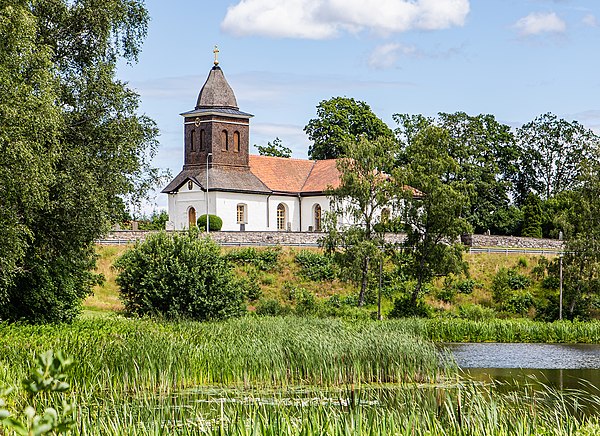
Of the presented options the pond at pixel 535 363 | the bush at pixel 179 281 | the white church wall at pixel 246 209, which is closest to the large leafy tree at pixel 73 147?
the bush at pixel 179 281

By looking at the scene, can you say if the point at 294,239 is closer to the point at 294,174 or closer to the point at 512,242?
the point at 512,242

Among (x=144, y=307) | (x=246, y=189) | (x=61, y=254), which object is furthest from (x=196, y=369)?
(x=246, y=189)

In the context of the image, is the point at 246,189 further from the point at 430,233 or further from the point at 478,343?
the point at 478,343

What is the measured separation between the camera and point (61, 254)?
923 inches

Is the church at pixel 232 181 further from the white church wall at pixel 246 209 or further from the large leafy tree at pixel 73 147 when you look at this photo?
the large leafy tree at pixel 73 147

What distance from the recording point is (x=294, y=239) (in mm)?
46875

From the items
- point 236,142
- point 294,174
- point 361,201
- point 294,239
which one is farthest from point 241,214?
point 361,201

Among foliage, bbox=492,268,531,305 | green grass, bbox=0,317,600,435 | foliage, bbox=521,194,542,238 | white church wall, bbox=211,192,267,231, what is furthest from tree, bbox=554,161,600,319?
green grass, bbox=0,317,600,435

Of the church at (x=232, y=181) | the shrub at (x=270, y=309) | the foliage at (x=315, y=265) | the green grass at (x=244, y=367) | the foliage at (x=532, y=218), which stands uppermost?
the church at (x=232, y=181)

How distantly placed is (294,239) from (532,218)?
1948cm

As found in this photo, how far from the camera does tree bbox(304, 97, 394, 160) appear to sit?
2557 inches

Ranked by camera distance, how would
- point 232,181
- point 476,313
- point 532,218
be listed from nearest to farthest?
point 476,313, point 232,181, point 532,218

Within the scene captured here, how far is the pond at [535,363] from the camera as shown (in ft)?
61.8

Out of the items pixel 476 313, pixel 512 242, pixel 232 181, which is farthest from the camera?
pixel 232 181
